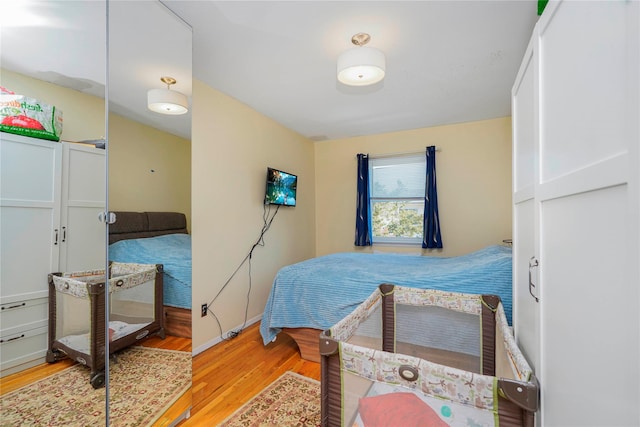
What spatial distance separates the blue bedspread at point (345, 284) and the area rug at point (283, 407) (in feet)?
1.41

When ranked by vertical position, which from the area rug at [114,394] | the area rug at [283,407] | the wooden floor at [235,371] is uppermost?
the area rug at [114,394]

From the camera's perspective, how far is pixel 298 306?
2.37 metres

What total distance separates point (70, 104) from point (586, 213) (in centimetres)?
185

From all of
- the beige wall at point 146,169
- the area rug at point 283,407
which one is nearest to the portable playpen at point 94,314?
the beige wall at point 146,169

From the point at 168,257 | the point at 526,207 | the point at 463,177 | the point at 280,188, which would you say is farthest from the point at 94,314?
the point at 463,177

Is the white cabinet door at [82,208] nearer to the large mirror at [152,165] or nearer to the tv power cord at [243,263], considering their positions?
the large mirror at [152,165]

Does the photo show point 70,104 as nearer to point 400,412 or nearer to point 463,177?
point 400,412

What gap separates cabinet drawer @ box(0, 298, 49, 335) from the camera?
1072 millimetres

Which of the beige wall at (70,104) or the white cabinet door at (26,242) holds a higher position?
the beige wall at (70,104)

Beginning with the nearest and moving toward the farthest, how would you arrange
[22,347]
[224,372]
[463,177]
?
[22,347] → [224,372] → [463,177]

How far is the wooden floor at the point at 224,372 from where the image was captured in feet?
5.10

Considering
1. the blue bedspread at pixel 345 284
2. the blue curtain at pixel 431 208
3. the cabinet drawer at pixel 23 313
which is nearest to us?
the cabinet drawer at pixel 23 313

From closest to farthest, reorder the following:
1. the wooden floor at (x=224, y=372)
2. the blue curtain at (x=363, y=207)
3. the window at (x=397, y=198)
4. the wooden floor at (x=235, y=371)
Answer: the wooden floor at (x=224, y=372) → the wooden floor at (x=235, y=371) → the window at (x=397, y=198) → the blue curtain at (x=363, y=207)

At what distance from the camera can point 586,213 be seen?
64 cm
